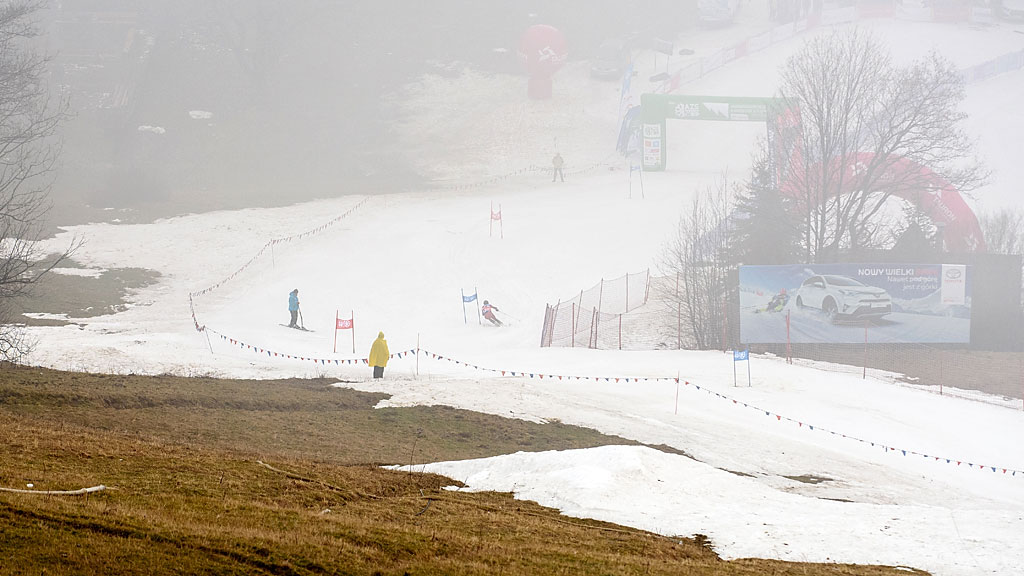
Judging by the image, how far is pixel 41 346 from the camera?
2464 cm

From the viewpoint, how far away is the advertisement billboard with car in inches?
1220

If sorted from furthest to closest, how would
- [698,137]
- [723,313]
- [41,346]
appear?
[698,137] → [723,313] → [41,346]

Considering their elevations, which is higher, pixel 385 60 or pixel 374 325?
pixel 385 60

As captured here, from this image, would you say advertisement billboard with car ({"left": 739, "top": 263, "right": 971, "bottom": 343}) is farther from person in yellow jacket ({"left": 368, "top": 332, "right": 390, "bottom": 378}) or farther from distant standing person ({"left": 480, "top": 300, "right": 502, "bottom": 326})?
person in yellow jacket ({"left": 368, "top": 332, "right": 390, "bottom": 378})

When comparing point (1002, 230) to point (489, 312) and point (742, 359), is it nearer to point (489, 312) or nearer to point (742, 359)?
point (489, 312)

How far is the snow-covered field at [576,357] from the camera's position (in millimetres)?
13789

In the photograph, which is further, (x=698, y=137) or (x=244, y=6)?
(x=244, y=6)

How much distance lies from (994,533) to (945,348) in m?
21.6

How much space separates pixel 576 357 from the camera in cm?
2994

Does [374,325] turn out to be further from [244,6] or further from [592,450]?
[244,6]

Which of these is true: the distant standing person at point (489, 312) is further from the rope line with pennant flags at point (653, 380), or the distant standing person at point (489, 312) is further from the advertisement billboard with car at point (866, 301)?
the advertisement billboard with car at point (866, 301)

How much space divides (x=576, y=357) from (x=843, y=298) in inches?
358

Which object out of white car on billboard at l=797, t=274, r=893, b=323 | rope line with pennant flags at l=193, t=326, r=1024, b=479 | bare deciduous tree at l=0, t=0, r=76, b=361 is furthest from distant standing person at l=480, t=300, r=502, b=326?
bare deciduous tree at l=0, t=0, r=76, b=361

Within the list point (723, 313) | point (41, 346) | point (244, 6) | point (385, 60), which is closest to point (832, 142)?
point (723, 313)
